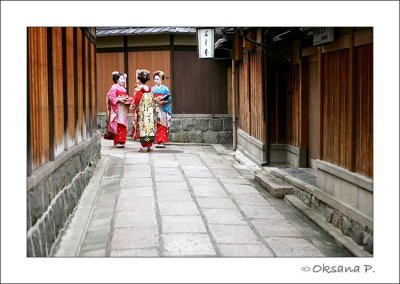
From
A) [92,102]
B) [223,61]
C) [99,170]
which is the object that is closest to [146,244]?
[99,170]

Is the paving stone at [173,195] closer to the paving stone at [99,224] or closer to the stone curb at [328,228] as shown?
the paving stone at [99,224]

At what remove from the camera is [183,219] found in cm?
853

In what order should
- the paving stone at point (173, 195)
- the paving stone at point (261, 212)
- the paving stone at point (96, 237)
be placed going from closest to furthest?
the paving stone at point (96, 237), the paving stone at point (261, 212), the paving stone at point (173, 195)

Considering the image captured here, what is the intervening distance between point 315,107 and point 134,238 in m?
5.18

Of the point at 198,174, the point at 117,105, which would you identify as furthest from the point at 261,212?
the point at 117,105

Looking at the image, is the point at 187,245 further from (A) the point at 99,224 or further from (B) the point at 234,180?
(B) the point at 234,180

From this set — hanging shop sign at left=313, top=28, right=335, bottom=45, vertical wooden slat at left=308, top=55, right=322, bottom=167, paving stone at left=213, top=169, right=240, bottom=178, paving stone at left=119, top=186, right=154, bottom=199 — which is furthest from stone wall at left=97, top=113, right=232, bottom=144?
hanging shop sign at left=313, top=28, right=335, bottom=45

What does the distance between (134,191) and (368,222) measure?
4684mm

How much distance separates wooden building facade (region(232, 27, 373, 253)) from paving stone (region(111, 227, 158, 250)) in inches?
96.4

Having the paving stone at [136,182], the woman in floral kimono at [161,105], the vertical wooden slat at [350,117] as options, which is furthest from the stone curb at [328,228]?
the woman in floral kimono at [161,105]

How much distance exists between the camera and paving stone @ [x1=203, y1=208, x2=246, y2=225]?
853 centimetres

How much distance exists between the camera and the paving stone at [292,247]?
23.2ft

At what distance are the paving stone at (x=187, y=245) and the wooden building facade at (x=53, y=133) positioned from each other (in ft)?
4.29

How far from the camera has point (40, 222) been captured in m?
6.02
